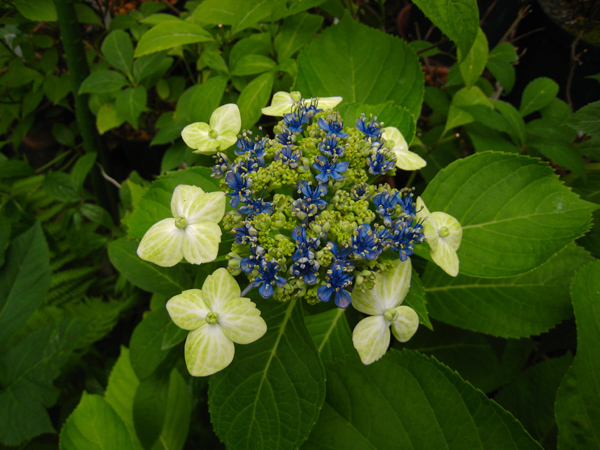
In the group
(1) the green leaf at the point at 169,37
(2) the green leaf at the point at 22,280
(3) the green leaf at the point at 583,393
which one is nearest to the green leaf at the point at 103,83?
(1) the green leaf at the point at 169,37

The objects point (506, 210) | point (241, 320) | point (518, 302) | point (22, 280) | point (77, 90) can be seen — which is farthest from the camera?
point (77, 90)

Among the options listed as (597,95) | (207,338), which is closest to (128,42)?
(207,338)

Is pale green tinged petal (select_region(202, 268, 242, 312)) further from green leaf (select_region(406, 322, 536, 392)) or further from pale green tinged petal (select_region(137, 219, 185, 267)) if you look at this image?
green leaf (select_region(406, 322, 536, 392))

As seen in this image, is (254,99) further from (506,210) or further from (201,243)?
(506,210)

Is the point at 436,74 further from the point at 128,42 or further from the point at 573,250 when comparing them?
the point at 128,42

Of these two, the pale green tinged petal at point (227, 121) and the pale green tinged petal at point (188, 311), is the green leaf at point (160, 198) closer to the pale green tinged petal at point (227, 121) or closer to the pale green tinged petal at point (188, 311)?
the pale green tinged petal at point (227, 121)

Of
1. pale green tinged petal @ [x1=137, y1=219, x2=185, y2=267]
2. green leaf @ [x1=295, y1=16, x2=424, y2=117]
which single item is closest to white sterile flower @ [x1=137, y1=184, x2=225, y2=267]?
pale green tinged petal @ [x1=137, y1=219, x2=185, y2=267]

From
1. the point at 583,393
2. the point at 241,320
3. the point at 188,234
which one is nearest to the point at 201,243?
the point at 188,234

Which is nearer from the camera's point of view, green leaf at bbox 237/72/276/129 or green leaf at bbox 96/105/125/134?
green leaf at bbox 237/72/276/129
